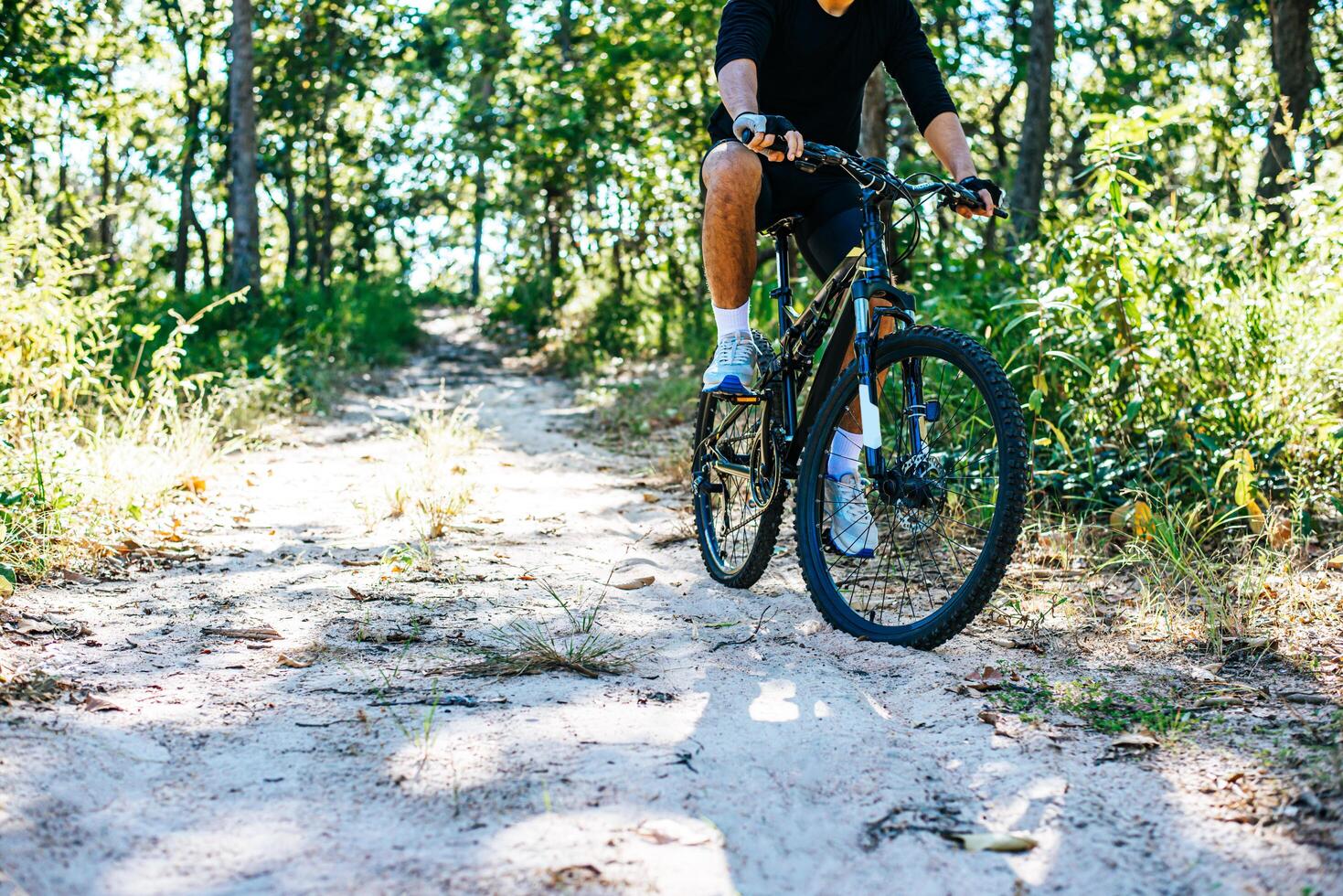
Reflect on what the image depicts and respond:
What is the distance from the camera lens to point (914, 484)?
9.01 feet

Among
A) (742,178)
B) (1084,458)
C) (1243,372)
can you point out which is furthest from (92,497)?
(1243,372)

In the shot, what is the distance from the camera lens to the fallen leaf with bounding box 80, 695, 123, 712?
2.22 m

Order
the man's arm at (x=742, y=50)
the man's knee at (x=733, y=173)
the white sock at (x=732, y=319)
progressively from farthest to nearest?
the white sock at (x=732, y=319) → the man's knee at (x=733, y=173) → the man's arm at (x=742, y=50)

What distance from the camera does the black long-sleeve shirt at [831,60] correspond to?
3279 millimetres

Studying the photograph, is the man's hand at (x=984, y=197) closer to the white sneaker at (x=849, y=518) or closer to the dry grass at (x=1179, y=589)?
the white sneaker at (x=849, y=518)

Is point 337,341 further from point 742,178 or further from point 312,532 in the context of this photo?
point 742,178

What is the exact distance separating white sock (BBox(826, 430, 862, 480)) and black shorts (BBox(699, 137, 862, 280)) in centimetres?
60

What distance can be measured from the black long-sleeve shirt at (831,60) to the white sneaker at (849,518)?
1.18 m

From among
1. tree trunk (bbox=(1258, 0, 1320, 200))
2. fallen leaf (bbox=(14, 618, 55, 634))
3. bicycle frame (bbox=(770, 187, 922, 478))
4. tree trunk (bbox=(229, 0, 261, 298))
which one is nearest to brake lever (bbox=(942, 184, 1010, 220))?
bicycle frame (bbox=(770, 187, 922, 478))

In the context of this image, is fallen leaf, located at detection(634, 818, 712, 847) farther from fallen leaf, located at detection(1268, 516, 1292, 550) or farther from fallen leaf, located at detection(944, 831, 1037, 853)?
fallen leaf, located at detection(1268, 516, 1292, 550)

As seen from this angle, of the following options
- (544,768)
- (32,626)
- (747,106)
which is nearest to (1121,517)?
(747,106)

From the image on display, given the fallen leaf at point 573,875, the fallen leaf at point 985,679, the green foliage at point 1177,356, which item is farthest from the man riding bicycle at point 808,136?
the fallen leaf at point 573,875

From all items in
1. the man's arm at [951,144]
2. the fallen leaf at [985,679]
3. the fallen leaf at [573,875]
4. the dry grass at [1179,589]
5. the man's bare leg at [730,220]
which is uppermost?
the man's arm at [951,144]

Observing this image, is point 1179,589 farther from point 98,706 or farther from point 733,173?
point 98,706
